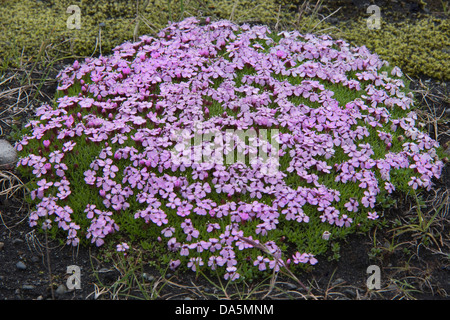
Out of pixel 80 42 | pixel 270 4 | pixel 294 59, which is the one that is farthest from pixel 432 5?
pixel 80 42

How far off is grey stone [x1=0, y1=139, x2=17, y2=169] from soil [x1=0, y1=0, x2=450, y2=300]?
366 mm

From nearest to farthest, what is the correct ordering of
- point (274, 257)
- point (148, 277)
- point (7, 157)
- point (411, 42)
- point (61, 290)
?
point (274, 257) < point (61, 290) < point (148, 277) < point (7, 157) < point (411, 42)

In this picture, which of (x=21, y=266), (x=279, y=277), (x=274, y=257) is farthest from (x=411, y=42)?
(x=21, y=266)

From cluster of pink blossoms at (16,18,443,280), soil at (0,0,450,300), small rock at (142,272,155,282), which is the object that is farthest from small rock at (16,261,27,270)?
small rock at (142,272,155,282)

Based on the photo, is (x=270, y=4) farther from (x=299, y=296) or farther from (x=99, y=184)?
(x=299, y=296)

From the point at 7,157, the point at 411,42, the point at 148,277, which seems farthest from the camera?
the point at 411,42

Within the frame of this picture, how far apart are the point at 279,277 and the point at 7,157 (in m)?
2.96

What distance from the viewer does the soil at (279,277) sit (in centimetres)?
369

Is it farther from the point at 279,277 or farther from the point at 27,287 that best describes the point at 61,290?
the point at 279,277

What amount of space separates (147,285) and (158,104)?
1.96 metres

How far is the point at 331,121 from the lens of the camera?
482cm

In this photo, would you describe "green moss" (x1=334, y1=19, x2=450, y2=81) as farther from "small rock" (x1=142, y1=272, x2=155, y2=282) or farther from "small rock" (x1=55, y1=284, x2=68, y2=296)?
"small rock" (x1=55, y1=284, x2=68, y2=296)

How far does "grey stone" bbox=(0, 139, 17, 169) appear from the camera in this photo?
180 inches

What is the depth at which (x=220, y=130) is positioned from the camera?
464 centimetres
